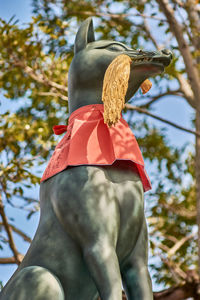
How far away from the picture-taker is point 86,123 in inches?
91.9

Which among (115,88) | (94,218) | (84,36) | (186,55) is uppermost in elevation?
(186,55)

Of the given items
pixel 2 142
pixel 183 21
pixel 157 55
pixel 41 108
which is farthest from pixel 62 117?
pixel 157 55

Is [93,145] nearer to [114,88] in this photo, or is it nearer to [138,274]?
[114,88]

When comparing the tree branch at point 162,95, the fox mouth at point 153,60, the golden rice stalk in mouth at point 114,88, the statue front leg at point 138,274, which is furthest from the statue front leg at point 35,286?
the tree branch at point 162,95

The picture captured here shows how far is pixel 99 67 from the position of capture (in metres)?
2.42

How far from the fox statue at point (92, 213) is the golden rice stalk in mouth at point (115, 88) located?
0.14 m

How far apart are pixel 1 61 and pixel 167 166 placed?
11.2ft

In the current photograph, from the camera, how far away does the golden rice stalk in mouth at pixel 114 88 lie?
7.09 ft

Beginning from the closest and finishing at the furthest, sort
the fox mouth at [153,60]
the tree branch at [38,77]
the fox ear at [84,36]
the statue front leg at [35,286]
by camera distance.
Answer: the statue front leg at [35,286] → the fox mouth at [153,60] → the fox ear at [84,36] → the tree branch at [38,77]

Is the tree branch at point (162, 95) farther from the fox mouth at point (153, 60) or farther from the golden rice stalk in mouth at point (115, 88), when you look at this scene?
the golden rice stalk in mouth at point (115, 88)

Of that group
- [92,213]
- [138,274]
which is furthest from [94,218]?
[138,274]

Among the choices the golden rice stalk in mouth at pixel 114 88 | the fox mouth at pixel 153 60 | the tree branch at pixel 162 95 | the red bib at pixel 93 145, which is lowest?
the red bib at pixel 93 145

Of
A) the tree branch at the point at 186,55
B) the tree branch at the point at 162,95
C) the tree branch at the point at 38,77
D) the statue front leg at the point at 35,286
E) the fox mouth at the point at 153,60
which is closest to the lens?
the statue front leg at the point at 35,286

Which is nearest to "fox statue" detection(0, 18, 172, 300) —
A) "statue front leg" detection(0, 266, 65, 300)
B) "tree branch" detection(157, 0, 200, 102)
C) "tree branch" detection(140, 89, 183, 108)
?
"statue front leg" detection(0, 266, 65, 300)
